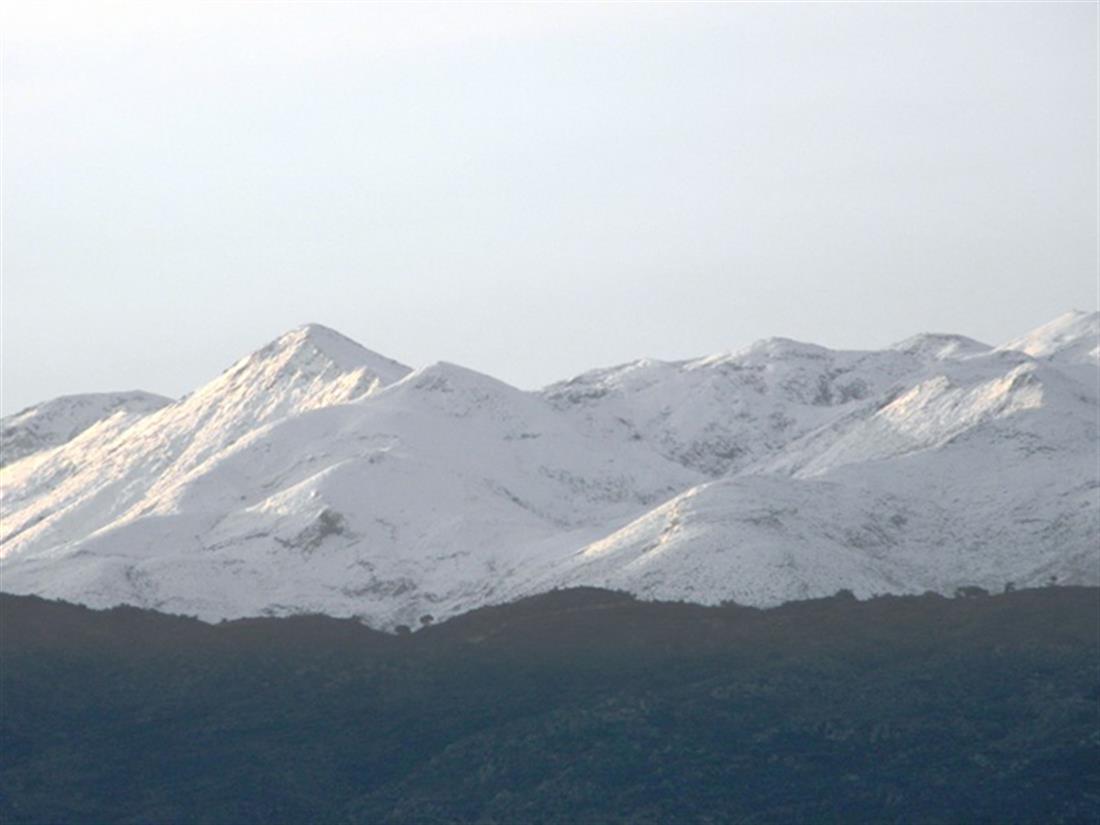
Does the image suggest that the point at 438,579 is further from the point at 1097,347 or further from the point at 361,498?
the point at 1097,347

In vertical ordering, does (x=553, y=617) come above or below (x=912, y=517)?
above

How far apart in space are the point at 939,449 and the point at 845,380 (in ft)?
155

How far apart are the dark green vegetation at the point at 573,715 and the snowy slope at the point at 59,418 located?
59024 mm

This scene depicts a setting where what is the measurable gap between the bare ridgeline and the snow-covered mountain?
0.26 m

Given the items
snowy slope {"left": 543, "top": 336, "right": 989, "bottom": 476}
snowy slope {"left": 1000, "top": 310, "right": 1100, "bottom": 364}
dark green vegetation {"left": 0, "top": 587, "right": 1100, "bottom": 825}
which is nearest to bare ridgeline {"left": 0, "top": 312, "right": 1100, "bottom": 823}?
dark green vegetation {"left": 0, "top": 587, "right": 1100, "bottom": 825}

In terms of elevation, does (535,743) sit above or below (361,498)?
below

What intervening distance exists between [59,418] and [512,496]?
61.9 metres

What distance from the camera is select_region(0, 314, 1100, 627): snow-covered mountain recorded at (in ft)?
346

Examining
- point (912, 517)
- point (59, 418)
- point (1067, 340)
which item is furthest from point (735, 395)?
point (59, 418)

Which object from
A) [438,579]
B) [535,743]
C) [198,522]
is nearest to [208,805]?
[535,743]

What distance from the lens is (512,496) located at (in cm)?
12350

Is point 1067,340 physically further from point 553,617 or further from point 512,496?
point 553,617

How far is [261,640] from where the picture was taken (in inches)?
4188

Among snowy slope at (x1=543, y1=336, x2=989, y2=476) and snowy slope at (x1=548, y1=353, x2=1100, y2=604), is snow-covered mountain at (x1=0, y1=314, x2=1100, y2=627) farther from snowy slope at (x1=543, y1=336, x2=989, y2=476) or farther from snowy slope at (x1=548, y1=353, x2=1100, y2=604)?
snowy slope at (x1=543, y1=336, x2=989, y2=476)
